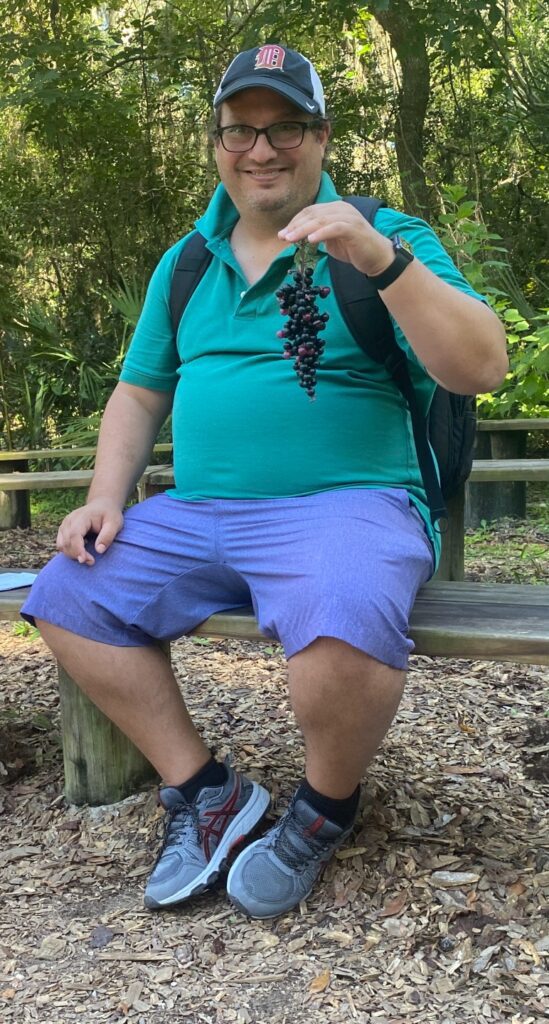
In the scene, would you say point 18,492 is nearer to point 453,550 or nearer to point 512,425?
point 512,425

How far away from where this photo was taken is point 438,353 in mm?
1683

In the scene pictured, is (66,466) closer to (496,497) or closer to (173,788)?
(496,497)

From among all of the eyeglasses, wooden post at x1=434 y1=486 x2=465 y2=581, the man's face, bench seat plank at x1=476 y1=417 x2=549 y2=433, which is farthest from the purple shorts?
bench seat plank at x1=476 y1=417 x2=549 y2=433

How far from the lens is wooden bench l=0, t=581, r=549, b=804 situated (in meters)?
1.73

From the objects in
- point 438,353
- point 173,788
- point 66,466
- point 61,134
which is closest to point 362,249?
Answer: point 438,353

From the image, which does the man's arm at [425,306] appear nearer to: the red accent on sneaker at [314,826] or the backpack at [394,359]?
the backpack at [394,359]

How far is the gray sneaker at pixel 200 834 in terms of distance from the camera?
191 cm

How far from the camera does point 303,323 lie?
176 cm

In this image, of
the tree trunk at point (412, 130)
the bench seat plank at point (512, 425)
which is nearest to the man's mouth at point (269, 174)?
the bench seat plank at point (512, 425)

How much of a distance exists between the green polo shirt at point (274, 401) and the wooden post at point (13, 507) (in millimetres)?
4264

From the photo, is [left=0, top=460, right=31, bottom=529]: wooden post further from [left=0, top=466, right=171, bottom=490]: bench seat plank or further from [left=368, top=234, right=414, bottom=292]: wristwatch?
[left=368, top=234, right=414, bottom=292]: wristwatch

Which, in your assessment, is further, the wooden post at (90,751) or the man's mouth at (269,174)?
the wooden post at (90,751)

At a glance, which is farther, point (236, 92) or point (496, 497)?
point (496, 497)

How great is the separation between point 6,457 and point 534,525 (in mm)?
3403
